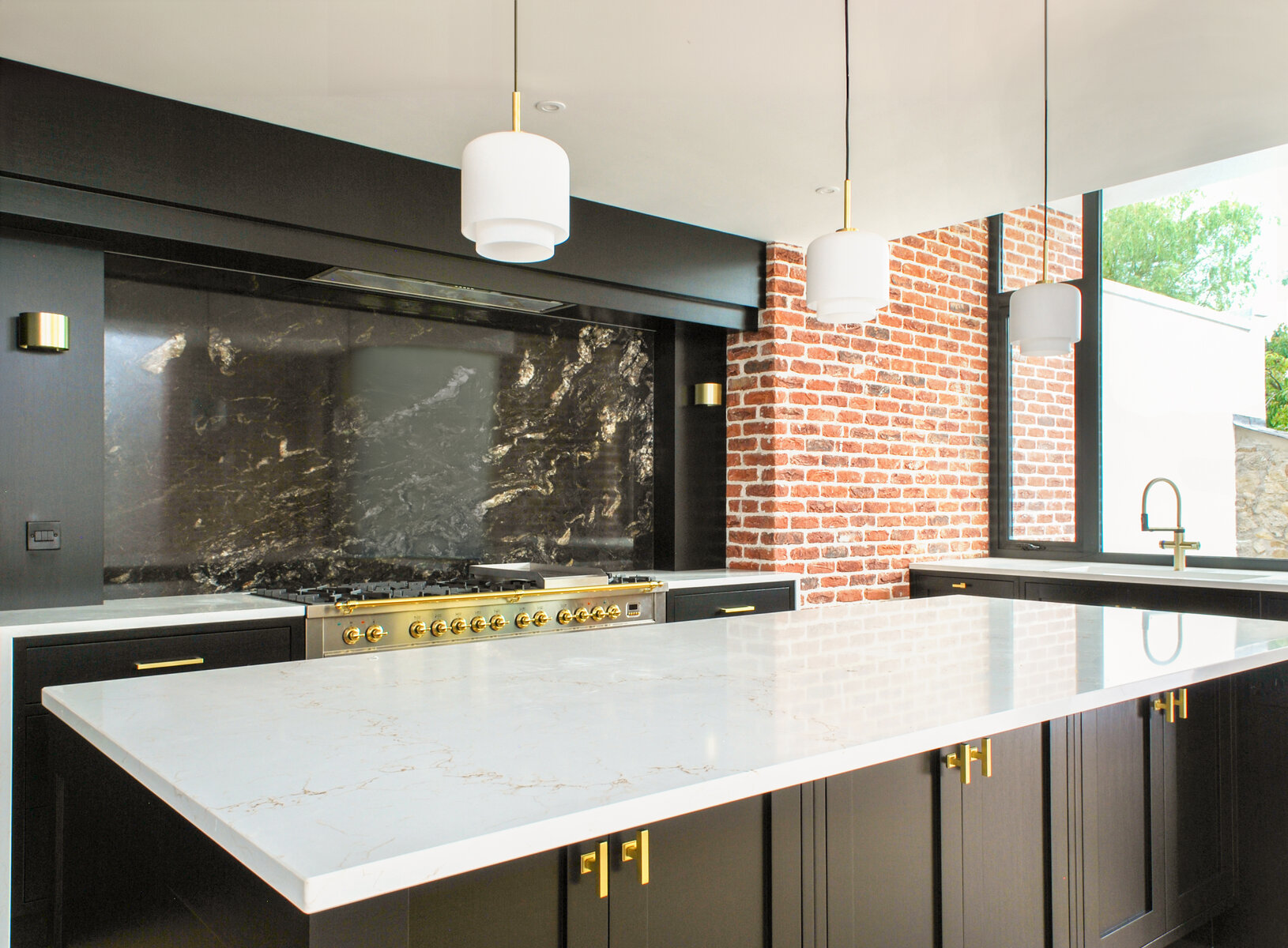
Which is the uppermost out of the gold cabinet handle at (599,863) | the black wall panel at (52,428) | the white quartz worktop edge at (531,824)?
the black wall panel at (52,428)

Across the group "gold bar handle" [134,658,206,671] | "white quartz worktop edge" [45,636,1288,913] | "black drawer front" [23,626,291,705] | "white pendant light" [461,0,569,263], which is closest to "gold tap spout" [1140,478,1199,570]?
"white quartz worktop edge" [45,636,1288,913]

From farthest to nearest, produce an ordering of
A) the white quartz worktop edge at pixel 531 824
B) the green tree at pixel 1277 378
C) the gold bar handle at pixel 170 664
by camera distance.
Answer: the green tree at pixel 1277 378
the gold bar handle at pixel 170 664
the white quartz worktop edge at pixel 531 824

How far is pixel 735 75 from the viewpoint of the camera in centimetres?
257

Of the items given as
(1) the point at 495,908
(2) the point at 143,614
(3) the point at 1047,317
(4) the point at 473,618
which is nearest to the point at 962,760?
(1) the point at 495,908

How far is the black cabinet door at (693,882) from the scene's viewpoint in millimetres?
1216

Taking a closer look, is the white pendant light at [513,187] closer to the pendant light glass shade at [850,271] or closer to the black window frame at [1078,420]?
the pendant light glass shade at [850,271]

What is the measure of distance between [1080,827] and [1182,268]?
329cm

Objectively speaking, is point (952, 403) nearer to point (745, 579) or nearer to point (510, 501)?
point (745, 579)

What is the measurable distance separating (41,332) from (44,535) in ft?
1.97

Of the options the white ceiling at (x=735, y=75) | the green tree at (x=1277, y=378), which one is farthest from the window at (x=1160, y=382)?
→ the white ceiling at (x=735, y=75)

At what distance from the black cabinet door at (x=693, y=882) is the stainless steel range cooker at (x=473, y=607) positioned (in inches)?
73.2

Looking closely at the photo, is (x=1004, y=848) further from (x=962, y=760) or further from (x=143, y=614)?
(x=143, y=614)

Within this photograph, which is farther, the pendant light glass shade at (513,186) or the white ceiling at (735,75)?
the white ceiling at (735,75)

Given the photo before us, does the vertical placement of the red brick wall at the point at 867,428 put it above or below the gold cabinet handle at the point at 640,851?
above
